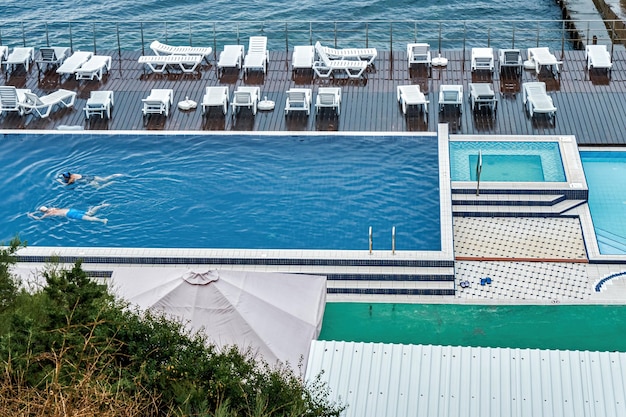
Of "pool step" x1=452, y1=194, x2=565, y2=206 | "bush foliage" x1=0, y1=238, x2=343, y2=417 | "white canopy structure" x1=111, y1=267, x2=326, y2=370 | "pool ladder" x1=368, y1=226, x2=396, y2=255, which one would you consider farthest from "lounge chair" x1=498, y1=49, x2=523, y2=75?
"bush foliage" x1=0, y1=238, x2=343, y2=417

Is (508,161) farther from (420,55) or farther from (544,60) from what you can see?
(420,55)

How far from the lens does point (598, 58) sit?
26.4m

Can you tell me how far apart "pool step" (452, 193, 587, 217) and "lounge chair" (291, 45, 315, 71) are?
25.1 ft

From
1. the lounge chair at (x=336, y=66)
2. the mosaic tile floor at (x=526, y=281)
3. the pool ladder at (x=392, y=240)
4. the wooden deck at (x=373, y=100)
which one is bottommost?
the mosaic tile floor at (x=526, y=281)

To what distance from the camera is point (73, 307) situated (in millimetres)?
11594

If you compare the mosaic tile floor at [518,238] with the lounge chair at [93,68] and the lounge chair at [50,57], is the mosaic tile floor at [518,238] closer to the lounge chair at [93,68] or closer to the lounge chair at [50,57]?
the lounge chair at [93,68]

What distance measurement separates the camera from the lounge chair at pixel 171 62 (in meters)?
27.1

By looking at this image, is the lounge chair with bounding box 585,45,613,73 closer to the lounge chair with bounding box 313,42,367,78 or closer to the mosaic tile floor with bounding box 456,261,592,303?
the lounge chair with bounding box 313,42,367,78

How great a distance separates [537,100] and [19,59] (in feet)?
46.6

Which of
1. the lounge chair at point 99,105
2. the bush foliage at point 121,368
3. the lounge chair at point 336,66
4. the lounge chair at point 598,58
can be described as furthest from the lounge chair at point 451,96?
the bush foliage at point 121,368

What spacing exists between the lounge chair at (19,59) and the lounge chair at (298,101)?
26.6 feet

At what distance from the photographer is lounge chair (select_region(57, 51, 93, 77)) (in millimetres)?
26578

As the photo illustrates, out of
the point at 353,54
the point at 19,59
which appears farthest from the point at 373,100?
the point at 19,59

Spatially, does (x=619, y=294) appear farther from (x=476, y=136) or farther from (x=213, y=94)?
(x=213, y=94)
